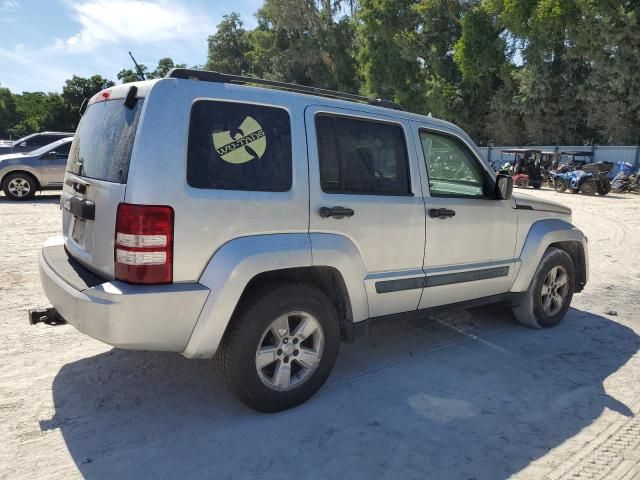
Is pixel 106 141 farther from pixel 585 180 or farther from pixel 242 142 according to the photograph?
pixel 585 180

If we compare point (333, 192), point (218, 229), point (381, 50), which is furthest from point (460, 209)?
point (381, 50)

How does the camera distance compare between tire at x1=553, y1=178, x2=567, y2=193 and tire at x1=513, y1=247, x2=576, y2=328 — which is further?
tire at x1=553, y1=178, x2=567, y2=193

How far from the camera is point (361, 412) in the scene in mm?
3348

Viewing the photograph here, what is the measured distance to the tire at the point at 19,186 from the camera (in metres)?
12.6

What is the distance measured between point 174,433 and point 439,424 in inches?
63.8

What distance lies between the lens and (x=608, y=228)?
11844 millimetres

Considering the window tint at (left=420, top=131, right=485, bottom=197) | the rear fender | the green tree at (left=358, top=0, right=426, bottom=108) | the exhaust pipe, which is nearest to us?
the rear fender

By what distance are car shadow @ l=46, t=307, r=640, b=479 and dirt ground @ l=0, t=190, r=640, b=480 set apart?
0.01 meters

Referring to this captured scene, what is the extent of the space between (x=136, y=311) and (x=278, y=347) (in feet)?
3.02

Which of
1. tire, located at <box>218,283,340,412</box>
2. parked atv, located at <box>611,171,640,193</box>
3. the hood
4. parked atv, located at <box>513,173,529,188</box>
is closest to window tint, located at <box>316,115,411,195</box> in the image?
tire, located at <box>218,283,340,412</box>

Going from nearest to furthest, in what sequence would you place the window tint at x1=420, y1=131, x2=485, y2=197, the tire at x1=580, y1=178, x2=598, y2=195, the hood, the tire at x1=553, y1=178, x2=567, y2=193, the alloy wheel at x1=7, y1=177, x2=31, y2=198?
the window tint at x1=420, y1=131, x2=485, y2=197, the hood, the alloy wheel at x1=7, y1=177, x2=31, y2=198, the tire at x1=580, y1=178, x2=598, y2=195, the tire at x1=553, y1=178, x2=567, y2=193

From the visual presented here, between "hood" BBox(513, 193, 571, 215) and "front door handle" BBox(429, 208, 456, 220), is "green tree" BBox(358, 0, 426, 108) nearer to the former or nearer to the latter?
"hood" BBox(513, 193, 571, 215)

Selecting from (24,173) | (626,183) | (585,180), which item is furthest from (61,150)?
(626,183)

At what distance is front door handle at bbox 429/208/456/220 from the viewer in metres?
3.90
